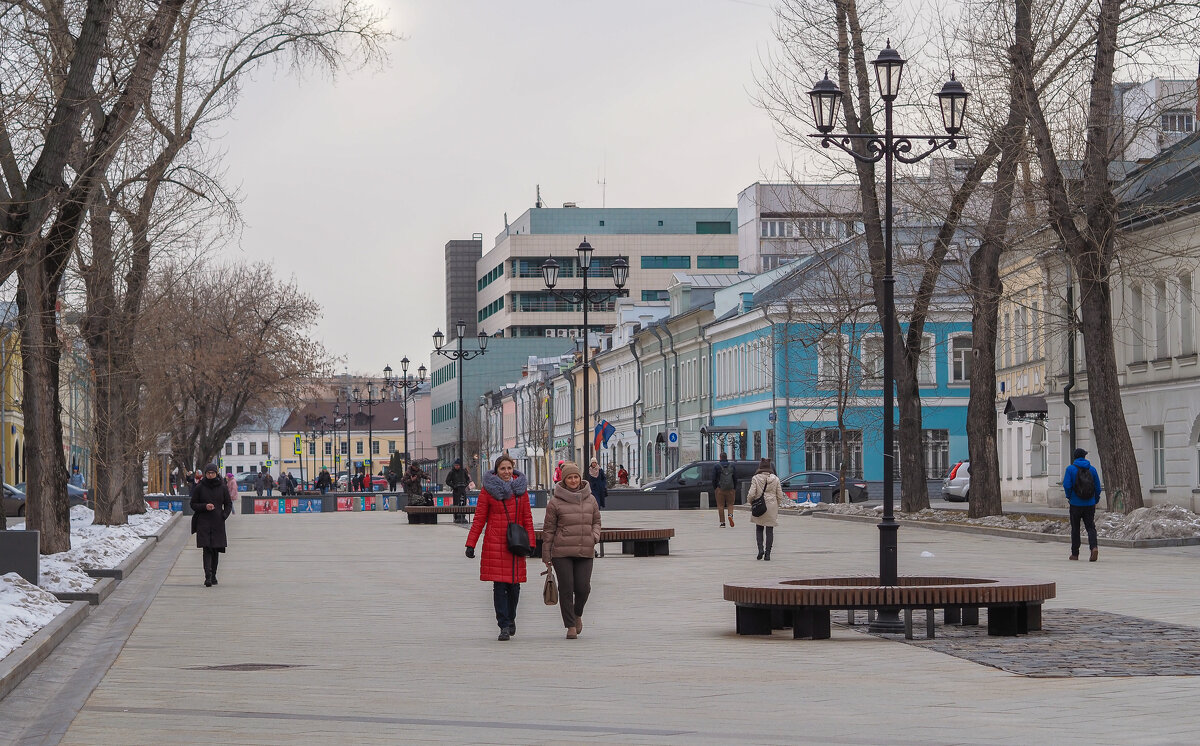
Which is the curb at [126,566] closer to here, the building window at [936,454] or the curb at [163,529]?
the curb at [163,529]

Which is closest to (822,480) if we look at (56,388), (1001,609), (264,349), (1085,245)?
(264,349)

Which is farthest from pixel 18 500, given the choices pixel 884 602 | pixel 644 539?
pixel 884 602

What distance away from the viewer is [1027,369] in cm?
5184

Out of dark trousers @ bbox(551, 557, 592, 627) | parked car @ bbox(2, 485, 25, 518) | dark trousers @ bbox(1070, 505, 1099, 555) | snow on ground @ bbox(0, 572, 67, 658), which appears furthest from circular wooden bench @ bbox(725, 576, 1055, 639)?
parked car @ bbox(2, 485, 25, 518)

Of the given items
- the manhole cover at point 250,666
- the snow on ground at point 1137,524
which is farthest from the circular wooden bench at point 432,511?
the manhole cover at point 250,666

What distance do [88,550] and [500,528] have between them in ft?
41.8

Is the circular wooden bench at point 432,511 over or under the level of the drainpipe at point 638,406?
under

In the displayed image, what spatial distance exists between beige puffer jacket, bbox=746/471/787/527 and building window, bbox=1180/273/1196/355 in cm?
1531

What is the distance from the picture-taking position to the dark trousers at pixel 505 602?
14938 mm

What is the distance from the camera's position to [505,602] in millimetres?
15023

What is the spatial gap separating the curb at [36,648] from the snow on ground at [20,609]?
76 millimetres

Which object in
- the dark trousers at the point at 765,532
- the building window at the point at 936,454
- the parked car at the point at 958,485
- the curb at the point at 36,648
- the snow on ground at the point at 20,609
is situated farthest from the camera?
the building window at the point at 936,454

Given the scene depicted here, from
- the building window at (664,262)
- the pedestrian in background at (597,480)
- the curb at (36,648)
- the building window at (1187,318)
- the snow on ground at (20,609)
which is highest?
the building window at (664,262)

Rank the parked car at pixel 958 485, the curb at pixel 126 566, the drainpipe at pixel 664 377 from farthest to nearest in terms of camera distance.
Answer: the drainpipe at pixel 664 377, the parked car at pixel 958 485, the curb at pixel 126 566
